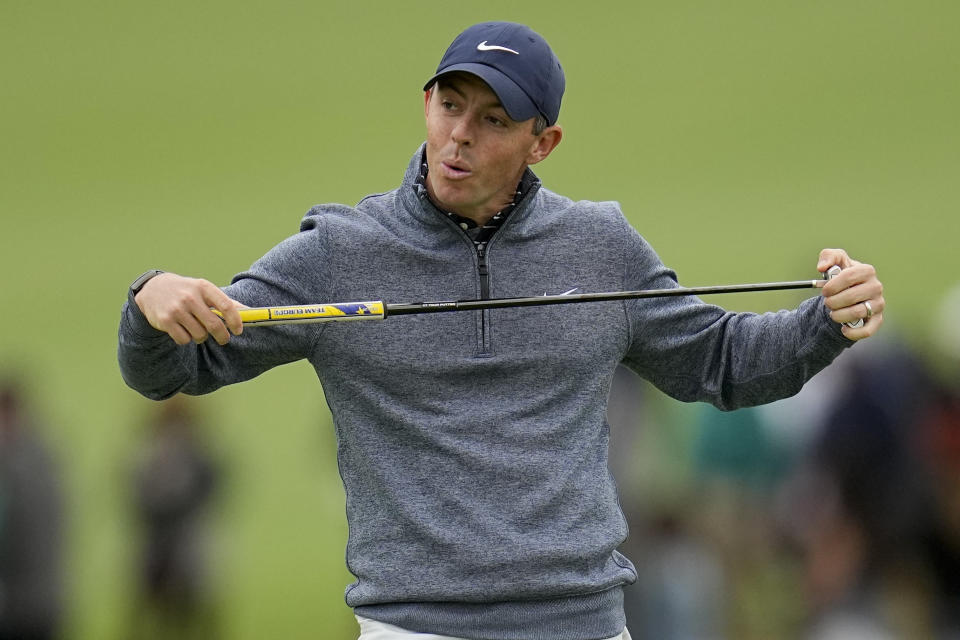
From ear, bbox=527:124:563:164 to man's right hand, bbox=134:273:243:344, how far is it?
645 millimetres

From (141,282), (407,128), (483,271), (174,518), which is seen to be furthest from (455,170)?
(407,128)

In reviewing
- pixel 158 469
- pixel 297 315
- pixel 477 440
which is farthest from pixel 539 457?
pixel 158 469

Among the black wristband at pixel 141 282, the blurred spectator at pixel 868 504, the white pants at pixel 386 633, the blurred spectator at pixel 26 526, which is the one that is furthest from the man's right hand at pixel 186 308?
the blurred spectator at pixel 26 526

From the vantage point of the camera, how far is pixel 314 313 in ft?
7.93

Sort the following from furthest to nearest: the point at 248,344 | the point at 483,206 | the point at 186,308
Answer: the point at 483,206 < the point at 248,344 < the point at 186,308

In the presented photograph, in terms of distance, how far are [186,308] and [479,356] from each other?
50 cm

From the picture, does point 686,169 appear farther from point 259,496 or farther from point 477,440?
point 477,440

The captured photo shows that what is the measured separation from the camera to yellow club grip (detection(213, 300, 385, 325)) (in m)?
2.40

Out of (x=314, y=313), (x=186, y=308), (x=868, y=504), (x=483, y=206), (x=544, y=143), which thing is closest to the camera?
(x=186, y=308)

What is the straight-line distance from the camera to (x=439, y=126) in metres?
2.62

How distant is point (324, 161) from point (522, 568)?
21.0ft

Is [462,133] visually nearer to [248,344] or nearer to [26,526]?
[248,344]

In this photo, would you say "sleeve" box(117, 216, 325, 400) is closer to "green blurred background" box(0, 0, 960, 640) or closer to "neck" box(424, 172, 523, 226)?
"neck" box(424, 172, 523, 226)

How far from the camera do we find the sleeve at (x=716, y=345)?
2.68m
